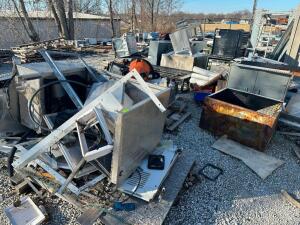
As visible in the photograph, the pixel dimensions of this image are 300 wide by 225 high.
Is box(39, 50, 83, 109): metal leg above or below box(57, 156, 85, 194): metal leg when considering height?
above

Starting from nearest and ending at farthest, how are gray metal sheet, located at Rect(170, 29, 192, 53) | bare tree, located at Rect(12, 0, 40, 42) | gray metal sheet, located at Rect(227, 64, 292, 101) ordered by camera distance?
1. gray metal sheet, located at Rect(227, 64, 292, 101)
2. gray metal sheet, located at Rect(170, 29, 192, 53)
3. bare tree, located at Rect(12, 0, 40, 42)

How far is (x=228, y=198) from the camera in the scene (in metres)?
2.70

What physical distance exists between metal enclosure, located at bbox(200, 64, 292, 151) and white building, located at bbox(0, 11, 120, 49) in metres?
12.1

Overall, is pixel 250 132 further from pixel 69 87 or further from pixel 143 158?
pixel 69 87

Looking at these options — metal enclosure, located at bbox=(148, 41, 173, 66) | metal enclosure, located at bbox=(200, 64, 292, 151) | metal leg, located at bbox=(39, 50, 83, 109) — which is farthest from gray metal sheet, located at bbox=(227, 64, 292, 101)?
metal leg, located at bbox=(39, 50, 83, 109)

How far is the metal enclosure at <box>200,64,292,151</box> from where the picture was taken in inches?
138

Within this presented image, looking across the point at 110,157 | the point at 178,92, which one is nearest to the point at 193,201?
the point at 110,157

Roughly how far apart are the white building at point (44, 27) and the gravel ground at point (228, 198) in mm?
12562

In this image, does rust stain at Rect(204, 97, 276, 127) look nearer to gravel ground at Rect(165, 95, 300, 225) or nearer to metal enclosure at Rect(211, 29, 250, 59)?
gravel ground at Rect(165, 95, 300, 225)

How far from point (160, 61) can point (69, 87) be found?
4974 millimetres

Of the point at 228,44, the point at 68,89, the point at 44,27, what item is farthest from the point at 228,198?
the point at 44,27

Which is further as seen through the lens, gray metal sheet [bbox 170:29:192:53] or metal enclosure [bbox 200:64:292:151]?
gray metal sheet [bbox 170:29:192:53]

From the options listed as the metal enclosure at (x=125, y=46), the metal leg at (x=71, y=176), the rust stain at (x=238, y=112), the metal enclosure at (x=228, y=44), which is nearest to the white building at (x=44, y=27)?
the metal enclosure at (x=125, y=46)

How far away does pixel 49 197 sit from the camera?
2.48 m
